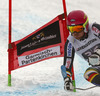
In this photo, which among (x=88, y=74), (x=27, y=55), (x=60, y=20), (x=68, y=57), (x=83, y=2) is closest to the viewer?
(x=88, y=74)

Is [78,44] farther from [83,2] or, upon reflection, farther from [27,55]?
[83,2]

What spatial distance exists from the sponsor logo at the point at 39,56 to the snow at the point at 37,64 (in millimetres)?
430

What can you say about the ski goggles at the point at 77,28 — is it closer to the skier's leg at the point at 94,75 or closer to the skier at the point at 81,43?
Answer: the skier at the point at 81,43

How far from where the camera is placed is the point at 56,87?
524 cm

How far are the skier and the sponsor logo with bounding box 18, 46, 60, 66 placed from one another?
1.21 m

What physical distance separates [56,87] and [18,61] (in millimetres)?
1087

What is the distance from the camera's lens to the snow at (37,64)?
4.89 m

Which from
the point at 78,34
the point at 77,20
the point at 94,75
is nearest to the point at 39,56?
the point at 78,34

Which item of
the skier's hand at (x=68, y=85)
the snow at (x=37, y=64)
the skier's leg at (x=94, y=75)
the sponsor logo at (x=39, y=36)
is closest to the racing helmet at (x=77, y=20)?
the skier's leg at (x=94, y=75)

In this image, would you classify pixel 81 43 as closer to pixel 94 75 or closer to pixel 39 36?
pixel 94 75

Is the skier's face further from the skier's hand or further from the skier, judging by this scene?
the skier's hand

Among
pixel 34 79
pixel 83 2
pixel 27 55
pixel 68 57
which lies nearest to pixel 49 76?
pixel 34 79

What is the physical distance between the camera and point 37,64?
23.0 ft

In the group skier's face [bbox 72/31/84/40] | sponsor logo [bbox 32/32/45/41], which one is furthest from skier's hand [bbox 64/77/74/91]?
sponsor logo [bbox 32/32/45/41]
